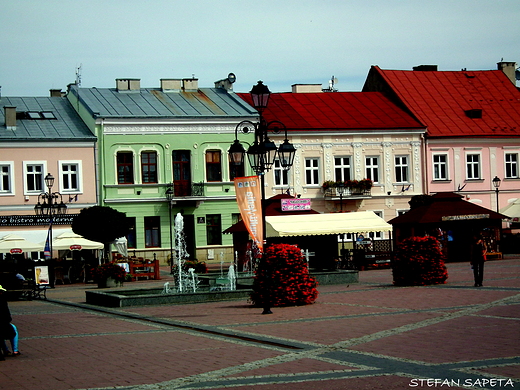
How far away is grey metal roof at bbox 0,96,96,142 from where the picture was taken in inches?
1657

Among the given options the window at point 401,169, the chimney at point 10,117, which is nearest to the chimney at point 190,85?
the chimney at point 10,117

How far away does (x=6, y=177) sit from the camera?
41.5 metres

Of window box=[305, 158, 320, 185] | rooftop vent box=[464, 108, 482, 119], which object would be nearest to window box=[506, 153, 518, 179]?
rooftop vent box=[464, 108, 482, 119]

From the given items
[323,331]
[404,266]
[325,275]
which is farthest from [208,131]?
[323,331]

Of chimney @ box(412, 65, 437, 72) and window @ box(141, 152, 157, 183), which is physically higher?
chimney @ box(412, 65, 437, 72)

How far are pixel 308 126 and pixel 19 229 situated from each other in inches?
643

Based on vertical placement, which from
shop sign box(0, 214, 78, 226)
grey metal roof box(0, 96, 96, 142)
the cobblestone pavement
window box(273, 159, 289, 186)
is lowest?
the cobblestone pavement

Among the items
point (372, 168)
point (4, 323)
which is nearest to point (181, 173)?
point (372, 168)

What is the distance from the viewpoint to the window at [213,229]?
4472cm

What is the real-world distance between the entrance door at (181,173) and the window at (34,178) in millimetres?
6785

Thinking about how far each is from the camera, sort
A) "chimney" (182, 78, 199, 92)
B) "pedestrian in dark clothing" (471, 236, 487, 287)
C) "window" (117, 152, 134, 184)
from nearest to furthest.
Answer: "pedestrian in dark clothing" (471, 236, 487, 287) → "window" (117, 152, 134, 184) → "chimney" (182, 78, 199, 92)

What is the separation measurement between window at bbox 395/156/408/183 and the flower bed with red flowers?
81.3 feet

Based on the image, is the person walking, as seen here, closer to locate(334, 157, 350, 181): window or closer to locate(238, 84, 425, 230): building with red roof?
locate(238, 84, 425, 230): building with red roof

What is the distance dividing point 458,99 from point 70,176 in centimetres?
2417
